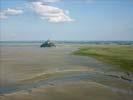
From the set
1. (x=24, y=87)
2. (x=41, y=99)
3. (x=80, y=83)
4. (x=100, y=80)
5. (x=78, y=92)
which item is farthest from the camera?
(x=100, y=80)

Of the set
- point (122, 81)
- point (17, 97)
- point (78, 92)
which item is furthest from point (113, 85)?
point (17, 97)

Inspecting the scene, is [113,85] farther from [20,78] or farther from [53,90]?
[20,78]

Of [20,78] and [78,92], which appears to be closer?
[78,92]

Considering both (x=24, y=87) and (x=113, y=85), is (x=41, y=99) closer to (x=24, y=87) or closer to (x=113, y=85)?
(x=24, y=87)

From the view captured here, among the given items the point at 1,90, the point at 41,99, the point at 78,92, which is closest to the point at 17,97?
the point at 41,99

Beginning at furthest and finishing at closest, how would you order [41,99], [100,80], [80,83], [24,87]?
[100,80] → [80,83] → [24,87] → [41,99]

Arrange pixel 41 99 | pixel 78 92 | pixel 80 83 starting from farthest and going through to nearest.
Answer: pixel 80 83 → pixel 78 92 → pixel 41 99

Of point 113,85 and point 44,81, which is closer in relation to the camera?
point 113,85
